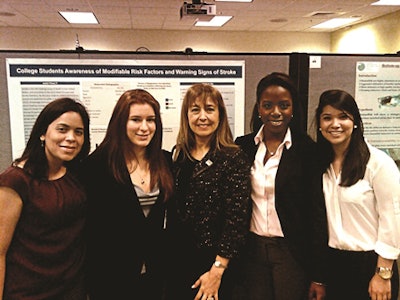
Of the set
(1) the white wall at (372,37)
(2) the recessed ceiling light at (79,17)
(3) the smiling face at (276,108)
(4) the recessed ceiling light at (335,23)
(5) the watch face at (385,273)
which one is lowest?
(5) the watch face at (385,273)

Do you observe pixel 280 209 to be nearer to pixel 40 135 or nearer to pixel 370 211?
pixel 370 211

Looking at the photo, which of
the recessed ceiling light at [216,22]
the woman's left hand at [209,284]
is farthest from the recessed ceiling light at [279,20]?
the woman's left hand at [209,284]

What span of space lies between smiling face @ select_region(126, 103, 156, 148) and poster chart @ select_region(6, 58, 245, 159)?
57 cm

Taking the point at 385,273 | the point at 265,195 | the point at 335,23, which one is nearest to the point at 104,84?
the point at 265,195

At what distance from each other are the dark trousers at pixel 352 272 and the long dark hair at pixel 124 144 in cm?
80

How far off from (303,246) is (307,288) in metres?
0.23

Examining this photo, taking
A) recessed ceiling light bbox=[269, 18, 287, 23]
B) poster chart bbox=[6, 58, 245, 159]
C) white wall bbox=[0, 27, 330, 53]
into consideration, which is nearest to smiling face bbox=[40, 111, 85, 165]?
poster chart bbox=[6, 58, 245, 159]

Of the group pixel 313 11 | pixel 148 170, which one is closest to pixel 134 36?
pixel 313 11

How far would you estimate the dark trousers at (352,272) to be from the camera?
65.1 inches

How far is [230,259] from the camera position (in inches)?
66.9

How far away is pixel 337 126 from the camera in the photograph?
1.67 meters

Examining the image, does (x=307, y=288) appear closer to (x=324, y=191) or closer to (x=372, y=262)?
(x=372, y=262)

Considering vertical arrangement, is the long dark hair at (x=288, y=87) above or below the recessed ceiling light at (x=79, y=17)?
below

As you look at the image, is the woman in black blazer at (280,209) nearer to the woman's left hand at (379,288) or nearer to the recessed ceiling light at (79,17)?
the woman's left hand at (379,288)
